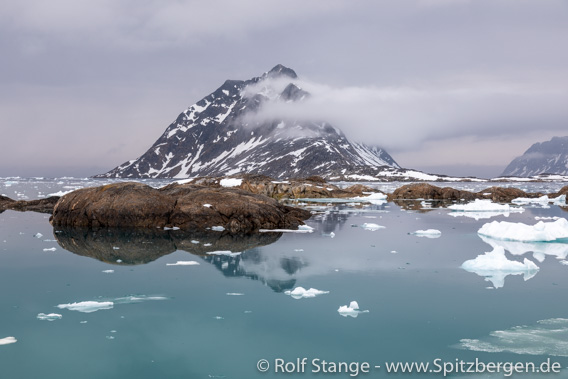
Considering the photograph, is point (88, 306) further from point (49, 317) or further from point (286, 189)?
point (286, 189)

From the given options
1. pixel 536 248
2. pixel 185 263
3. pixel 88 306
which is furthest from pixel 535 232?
pixel 88 306

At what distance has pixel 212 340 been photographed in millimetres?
7086

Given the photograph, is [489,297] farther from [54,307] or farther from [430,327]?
[54,307]

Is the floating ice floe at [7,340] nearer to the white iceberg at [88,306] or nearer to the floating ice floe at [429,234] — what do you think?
the white iceberg at [88,306]

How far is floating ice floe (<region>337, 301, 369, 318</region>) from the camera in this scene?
839 centimetres

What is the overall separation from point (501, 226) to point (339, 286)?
11393 millimetres

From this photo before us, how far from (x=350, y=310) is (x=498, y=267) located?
5.87m

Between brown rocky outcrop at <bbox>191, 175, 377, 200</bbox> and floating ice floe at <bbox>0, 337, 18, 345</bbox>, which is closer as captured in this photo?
floating ice floe at <bbox>0, 337, 18, 345</bbox>

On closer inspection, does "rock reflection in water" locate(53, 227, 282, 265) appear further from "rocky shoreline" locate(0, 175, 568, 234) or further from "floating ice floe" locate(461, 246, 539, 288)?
"floating ice floe" locate(461, 246, 539, 288)

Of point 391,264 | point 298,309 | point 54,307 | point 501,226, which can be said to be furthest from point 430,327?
point 501,226

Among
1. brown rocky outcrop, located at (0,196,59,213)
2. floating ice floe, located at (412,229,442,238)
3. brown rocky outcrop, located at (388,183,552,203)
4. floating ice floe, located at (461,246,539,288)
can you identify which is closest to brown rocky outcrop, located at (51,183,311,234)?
floating ice floe, located at (412,229,442,238)

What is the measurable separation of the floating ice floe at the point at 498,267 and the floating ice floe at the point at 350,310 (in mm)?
4865

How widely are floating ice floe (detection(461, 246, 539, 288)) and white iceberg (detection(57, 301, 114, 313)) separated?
9153 millimetres

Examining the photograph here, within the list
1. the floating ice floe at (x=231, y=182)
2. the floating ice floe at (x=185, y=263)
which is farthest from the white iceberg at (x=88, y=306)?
the floating ice floe at (x=231, y=182)
